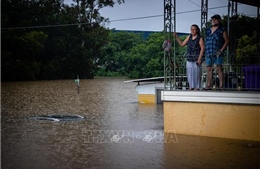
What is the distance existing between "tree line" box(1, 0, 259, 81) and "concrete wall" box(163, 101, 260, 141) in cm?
3464

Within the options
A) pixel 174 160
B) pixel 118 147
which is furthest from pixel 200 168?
pixel 118 147

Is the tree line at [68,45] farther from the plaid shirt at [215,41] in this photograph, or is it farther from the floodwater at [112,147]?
the plaid shirt at [215,41]

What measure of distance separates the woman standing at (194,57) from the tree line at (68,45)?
34.3 m

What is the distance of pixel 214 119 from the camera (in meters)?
8.53

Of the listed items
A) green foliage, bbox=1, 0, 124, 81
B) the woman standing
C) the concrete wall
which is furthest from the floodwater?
green foliage, bbox=1, 0, 124, 81

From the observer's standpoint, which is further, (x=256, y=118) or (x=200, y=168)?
(x=256, y=118)

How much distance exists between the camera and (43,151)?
7.68 metres

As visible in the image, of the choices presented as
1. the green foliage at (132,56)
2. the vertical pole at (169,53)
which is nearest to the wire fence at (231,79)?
the vertical pole at (169,53)

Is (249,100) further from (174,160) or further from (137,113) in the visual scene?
(137,113)

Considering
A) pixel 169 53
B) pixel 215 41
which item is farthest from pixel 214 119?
pixel 169 53

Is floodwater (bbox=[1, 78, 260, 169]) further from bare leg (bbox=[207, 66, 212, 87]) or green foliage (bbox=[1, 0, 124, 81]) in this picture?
green foliage (bbox=[1, 0, 124, 81])

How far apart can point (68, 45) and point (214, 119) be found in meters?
41.4

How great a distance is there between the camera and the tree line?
43.6 m

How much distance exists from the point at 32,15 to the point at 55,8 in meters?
3.06
